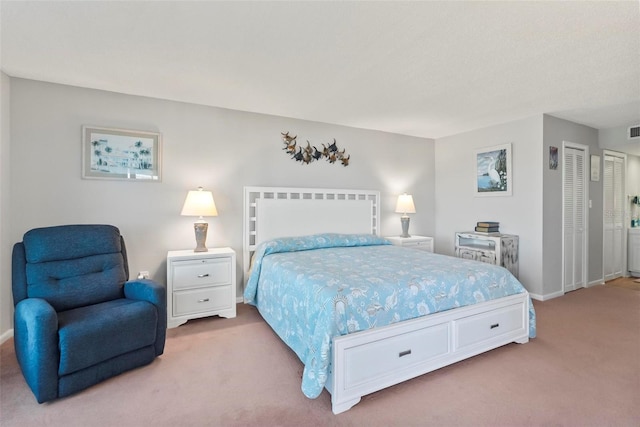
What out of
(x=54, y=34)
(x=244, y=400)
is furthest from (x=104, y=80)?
(x=244, y=400)

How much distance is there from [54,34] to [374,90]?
2.52 m

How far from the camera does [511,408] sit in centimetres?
180

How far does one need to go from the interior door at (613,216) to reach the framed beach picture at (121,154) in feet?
20.4

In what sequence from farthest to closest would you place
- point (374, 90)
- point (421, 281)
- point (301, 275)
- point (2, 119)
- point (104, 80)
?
point (374, 90), point (104, 80), point (2, 119), point (301, 275), point (421, 281)

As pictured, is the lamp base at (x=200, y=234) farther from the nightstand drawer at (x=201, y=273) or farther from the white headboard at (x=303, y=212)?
the white headboard at (x=303, y=212)

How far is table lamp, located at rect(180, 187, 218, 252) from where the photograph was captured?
317 centimetres

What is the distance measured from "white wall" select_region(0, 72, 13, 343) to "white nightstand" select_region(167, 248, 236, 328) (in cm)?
131

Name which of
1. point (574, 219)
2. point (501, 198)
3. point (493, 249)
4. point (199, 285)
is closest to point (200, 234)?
point (199, 285)

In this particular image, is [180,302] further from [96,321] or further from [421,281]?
[421,281]

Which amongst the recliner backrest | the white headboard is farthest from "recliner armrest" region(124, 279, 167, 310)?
the white headboard

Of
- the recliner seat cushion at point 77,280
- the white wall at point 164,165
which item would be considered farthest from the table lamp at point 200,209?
the recliner seat cushion at point 77,280

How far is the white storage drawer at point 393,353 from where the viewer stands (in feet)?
5.98

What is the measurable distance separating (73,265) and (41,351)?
80cm

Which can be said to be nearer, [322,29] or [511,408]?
[511,408]
